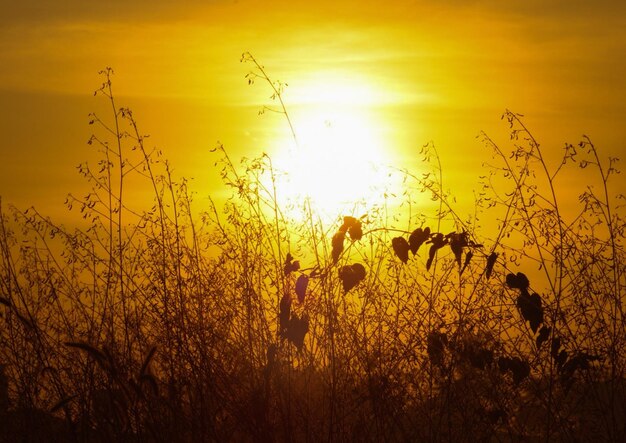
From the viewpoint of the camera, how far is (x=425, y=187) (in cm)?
457

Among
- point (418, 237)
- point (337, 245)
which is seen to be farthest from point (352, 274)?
point (418, 237)

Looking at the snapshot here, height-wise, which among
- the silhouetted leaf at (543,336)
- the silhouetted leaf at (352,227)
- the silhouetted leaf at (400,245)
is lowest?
the silhouetted leaf at (543,336)

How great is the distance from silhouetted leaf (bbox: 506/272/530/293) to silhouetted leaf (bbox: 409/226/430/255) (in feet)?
1.37

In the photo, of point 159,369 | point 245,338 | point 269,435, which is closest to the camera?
point 269,435

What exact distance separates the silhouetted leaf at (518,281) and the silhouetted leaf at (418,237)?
0.42 metres

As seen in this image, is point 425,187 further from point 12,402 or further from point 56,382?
point 12,402

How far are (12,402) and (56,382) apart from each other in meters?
0.94

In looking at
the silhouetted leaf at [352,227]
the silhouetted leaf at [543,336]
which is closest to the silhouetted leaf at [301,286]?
the silhouetted leaf at [352,227]

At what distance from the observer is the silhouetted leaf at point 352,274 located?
10.4ft

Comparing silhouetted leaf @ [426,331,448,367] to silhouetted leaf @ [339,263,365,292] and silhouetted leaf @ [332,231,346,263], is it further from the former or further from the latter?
silhouetted leaf @ [332,231,346,263]

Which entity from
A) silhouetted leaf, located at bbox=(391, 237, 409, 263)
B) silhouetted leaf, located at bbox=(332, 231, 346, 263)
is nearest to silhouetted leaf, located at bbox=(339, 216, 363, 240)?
silhouetted leaf, located at bbox=(332, 231, 346, 263)

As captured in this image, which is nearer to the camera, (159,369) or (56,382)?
(56,382)

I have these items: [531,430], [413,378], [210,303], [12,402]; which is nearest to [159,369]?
[210,303]

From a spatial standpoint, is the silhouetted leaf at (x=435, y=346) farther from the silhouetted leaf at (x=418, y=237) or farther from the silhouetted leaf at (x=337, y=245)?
the silhouetted leaf at (x=337, y=245)
